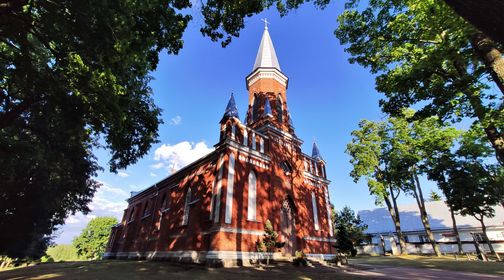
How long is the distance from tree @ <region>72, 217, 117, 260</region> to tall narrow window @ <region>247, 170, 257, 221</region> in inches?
2484

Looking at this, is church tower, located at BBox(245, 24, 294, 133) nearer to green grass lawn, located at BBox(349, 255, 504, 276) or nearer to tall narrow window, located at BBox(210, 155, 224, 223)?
tall narrow window, located at BBox(210, 155, 224, 223)

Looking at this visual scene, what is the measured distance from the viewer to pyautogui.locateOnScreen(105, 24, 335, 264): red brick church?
15.2 metres

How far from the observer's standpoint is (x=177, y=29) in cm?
931

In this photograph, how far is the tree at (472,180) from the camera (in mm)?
24703

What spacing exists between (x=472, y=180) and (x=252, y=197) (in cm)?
2445

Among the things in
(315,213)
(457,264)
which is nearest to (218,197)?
(315,213)

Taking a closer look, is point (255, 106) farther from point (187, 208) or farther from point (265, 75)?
point (187, 208)

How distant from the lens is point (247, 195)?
16.7 metres

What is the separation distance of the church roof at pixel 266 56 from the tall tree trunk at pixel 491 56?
16760mm

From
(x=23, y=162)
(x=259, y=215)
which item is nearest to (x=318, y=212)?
(x=259, y=215)

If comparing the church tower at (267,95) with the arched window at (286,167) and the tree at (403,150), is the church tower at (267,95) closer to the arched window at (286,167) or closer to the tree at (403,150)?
the arched window at (286,167)

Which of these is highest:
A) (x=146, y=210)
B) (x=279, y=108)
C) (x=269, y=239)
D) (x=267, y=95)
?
(x=267, y=95)

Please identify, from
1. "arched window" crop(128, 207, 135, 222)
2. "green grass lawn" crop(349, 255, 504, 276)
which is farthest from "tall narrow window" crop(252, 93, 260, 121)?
"arched window" crop(128, 207, 135, 222)

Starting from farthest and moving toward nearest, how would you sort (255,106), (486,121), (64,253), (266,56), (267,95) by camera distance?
(64,253)
(266,56)
(255,106)
(267,95)
(486,121)
